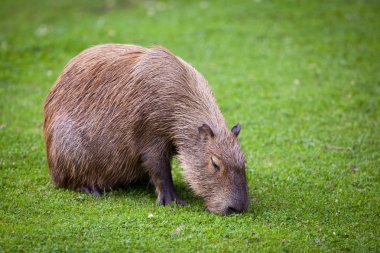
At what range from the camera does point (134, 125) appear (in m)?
5.80

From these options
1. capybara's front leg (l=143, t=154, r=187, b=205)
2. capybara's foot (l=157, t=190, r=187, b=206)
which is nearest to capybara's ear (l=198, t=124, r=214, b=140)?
capybara's front leg (l=143, t=154, r=187, b=205)

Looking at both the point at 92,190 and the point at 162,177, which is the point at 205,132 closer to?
the point at 162,177

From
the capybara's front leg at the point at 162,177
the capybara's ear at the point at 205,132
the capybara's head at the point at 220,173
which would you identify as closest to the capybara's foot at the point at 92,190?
the capybara's front leg at the point at 162,177

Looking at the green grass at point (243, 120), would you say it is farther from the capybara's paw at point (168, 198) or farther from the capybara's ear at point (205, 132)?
the capybara's ear at point (205, 132)

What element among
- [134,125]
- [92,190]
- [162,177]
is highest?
[134,125]

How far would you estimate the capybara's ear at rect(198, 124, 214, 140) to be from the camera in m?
5.45

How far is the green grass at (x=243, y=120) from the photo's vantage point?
5.04 m

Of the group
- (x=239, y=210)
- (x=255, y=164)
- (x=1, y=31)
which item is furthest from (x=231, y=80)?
(x=1, y=31)

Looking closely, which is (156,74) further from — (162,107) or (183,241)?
(183,241)

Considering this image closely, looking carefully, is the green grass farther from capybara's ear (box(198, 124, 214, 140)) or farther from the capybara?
capybara's ear (box(198, 124, 214, 140))

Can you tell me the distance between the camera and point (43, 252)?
459 centimetres

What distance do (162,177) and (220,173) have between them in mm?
813

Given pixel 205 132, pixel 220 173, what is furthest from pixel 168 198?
pixel 205 132

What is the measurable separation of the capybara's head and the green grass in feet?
0.58
